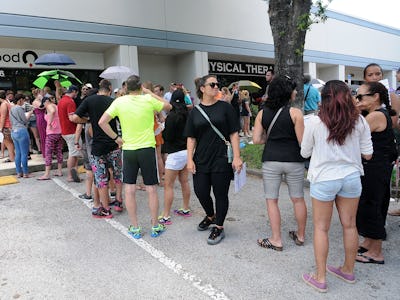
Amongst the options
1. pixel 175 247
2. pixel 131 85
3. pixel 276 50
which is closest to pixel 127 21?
pixel 276 50

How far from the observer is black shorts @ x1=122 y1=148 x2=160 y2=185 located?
404 centimetres

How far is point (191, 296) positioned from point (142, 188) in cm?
370

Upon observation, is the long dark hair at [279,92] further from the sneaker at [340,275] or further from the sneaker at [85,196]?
the sneaker at [85,196]

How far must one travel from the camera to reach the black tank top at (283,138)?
3473mm

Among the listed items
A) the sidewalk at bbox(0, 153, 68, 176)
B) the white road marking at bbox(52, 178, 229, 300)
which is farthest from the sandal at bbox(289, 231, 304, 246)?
the sidewalk at bbox(0, 153, 68, 176)

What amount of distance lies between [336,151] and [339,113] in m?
0.30

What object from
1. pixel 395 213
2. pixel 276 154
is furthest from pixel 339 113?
pixel 395 213

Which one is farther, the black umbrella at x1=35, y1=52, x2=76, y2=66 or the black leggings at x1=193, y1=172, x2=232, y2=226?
the black umbrella at x1=35, y1=52, x2=76, y2=66

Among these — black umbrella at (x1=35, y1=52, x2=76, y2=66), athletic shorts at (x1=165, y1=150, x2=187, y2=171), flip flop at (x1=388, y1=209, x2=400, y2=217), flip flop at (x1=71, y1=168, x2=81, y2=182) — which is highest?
black umbrella at (x1=35, y1=52, x2=76, y2=66)

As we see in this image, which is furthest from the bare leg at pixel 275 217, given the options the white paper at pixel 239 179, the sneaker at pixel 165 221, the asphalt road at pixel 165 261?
the sneaker at pixel 165 221

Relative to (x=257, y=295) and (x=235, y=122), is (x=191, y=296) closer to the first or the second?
(x=257, y=295)

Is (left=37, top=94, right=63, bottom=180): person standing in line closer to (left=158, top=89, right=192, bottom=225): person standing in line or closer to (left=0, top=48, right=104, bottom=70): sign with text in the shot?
(left=158, top=89, right=192, bottom=225): person standing in line

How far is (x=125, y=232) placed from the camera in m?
4.32

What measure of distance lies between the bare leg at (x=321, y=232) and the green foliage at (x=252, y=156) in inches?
182
